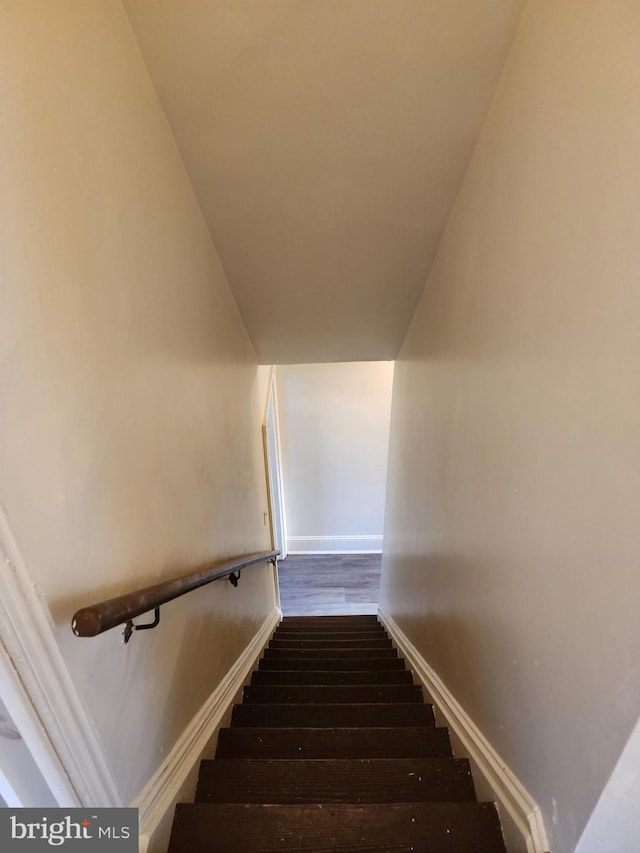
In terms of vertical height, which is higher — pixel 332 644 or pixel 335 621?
pixel 332 644

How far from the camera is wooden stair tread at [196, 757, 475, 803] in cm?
131

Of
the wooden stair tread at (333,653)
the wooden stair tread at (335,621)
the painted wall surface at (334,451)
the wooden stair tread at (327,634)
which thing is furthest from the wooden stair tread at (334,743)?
the painted wall surface at (334,451)

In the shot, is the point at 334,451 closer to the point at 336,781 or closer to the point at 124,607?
the point at 336,781

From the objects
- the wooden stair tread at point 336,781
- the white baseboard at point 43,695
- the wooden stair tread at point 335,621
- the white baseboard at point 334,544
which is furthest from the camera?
the white baseboard at point 334,544

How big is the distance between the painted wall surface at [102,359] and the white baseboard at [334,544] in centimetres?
501

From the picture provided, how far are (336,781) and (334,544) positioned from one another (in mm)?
5432

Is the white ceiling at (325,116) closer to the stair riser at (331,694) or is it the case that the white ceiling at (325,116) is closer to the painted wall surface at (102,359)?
the painted wall surface at (102,359)

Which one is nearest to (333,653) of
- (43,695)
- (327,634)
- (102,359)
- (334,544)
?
(327,634)

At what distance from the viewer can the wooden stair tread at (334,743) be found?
1.56 m

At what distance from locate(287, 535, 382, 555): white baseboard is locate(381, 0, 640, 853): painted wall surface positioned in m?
5.10

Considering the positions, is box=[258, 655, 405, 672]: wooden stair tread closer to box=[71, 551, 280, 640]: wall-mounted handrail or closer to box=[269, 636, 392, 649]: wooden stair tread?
box=[269, 636, 392, 649]: wooden stair tread

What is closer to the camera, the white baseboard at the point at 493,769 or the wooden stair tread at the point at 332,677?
the white baseboard at the point at 493,769

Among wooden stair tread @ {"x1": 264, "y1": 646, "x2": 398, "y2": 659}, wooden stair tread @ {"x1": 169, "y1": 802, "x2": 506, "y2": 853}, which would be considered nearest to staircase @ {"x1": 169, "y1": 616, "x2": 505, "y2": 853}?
wooden stair tread @ {"x1": 169, "y1": 802, "x2": 506, "y2": 853}

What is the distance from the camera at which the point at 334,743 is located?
1.59 meters
